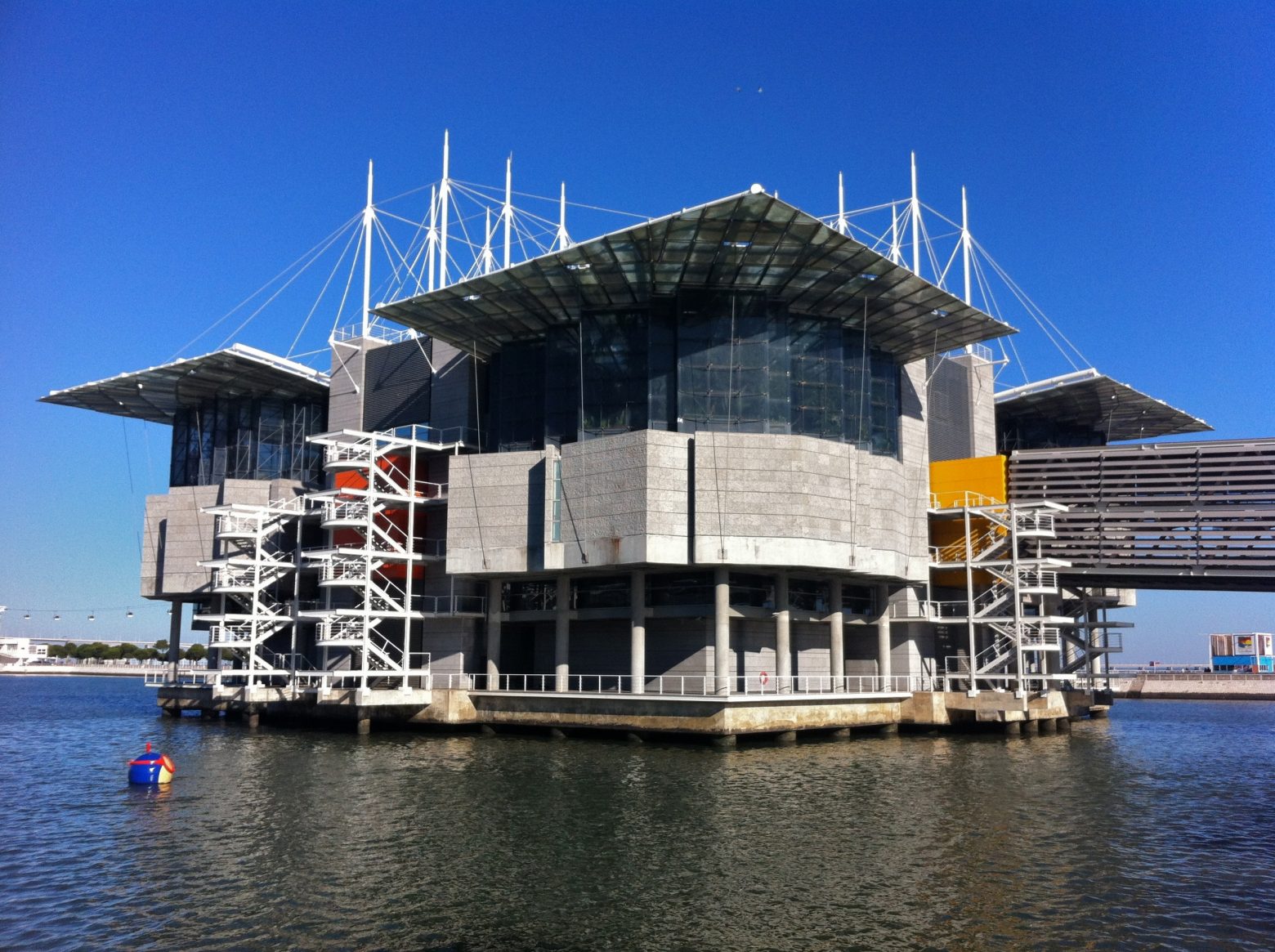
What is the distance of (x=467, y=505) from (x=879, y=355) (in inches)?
1118

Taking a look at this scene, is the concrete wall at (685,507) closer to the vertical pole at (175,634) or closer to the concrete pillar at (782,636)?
the concrete pillar at (782,636)

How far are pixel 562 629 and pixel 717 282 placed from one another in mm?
21990

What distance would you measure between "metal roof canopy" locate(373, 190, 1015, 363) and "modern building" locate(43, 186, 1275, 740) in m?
0.21

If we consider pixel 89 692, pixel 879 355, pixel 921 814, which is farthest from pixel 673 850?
pixel 89 692

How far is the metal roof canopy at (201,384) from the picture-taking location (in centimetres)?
7925

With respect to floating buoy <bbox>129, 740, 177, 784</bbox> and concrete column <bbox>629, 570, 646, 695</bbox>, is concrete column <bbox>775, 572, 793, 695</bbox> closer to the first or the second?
concrete column <bbox>629, 570, 646, 695</bbox>

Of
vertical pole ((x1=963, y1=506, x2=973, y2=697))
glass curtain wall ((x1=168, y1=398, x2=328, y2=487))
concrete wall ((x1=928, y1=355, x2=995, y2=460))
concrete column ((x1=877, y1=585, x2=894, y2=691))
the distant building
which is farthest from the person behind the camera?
the distant building

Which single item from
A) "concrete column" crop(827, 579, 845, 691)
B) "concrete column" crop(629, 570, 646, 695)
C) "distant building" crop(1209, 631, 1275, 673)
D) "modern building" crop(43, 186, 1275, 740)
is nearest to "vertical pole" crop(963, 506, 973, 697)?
"modern building" crop(43, 186, 1275, 740)

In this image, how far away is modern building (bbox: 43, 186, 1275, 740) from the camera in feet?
188

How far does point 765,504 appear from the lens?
5741cm

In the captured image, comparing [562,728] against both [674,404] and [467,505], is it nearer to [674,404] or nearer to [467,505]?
[467,505]

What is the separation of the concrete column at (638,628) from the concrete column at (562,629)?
386 centimetres

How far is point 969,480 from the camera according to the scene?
238ft

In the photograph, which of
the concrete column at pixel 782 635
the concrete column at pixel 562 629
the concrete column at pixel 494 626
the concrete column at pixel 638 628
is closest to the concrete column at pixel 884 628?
the concrete column at pixel 782 635
